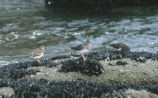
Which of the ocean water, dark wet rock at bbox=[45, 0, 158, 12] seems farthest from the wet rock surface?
dark wet rock at bbox=[45, 0, 158, 12]

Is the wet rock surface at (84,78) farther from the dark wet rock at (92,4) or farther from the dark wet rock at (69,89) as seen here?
the dark wet rock at (92,4)

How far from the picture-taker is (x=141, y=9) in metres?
25.2

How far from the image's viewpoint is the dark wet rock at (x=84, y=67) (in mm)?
8805

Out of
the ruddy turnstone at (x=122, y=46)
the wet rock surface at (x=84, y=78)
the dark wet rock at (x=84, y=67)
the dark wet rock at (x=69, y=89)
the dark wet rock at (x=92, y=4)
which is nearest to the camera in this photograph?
the dark wet rock at (x=69, y=89)

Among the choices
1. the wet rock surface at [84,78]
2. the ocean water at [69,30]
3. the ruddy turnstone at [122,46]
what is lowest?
the ocean water at [69,30]

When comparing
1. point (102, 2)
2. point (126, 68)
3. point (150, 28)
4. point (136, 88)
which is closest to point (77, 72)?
point (126, 68)

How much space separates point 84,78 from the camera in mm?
8742

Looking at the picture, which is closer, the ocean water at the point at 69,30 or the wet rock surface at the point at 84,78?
the wet rock surface at the point at 84,78

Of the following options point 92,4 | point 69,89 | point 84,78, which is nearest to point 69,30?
point 92,4

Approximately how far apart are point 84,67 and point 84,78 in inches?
13.5

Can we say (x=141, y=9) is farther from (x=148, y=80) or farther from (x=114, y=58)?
(x=148, y=80)

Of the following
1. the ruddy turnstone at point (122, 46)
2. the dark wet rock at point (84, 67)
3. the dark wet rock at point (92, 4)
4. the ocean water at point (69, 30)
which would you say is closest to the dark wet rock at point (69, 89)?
the dark wet rock at point (84, 67)

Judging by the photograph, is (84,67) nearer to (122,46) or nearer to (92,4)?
(122,46)

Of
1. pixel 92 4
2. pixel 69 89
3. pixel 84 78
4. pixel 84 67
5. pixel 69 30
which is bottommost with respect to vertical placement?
pixel 69 30
